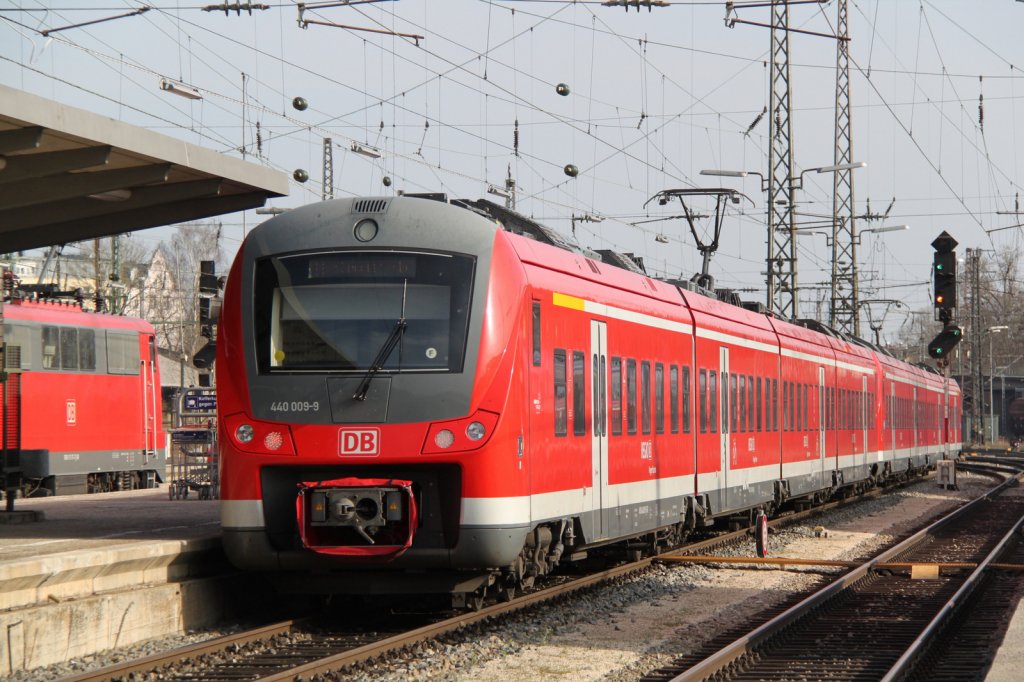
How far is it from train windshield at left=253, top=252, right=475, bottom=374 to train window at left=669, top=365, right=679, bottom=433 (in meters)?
6.04

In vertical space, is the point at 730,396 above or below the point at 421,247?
below

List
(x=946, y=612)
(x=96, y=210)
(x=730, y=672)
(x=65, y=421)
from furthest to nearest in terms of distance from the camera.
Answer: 1. (x=65, y=421)
2. (x=96, y=210)
3. (x=946, y=612)
4. (x=730, y=672)

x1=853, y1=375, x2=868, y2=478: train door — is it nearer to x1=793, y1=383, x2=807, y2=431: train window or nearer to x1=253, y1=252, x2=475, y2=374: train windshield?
x1=793, y1=383, x2=807, y2=431: train window

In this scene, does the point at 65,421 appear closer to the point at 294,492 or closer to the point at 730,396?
the point at 730,396

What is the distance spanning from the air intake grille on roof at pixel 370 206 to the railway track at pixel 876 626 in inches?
178

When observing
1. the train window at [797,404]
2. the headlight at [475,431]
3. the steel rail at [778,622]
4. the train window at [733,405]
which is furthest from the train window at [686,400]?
the train window at [797,404]

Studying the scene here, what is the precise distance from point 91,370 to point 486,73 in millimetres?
10311

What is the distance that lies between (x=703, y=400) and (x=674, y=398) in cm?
160

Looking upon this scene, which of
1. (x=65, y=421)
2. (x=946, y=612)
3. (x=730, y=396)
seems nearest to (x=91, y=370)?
(x=65, y=421)

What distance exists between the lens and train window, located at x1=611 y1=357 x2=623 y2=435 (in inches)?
583

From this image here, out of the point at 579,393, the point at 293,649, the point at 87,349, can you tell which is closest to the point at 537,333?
the point at 579,393

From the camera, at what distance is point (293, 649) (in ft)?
35.7

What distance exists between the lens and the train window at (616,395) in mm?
14805

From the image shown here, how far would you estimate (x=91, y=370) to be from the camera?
91.9 ft
